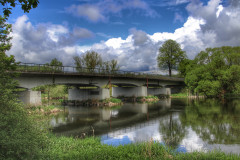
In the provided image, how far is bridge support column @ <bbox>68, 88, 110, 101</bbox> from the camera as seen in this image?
40.7 m

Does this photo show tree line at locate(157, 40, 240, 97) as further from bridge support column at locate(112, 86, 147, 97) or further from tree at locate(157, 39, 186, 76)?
bridge support column at locate(112, 86, 147, 97)

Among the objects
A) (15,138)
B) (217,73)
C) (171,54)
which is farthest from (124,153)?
(171,54)

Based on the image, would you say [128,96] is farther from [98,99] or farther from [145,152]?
[145,152]

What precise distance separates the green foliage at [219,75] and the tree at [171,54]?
14.1 meters

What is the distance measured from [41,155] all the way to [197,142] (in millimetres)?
9551

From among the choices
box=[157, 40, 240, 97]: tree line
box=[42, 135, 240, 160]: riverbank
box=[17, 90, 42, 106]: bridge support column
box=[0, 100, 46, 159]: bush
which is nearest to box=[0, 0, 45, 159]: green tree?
box=[0, 100, 46, 159]: bush

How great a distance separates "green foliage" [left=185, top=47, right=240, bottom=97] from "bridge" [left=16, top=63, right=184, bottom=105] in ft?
33.9

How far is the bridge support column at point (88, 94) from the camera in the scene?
4066 cm

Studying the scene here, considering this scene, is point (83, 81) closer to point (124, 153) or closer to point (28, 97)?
point (28, 97)

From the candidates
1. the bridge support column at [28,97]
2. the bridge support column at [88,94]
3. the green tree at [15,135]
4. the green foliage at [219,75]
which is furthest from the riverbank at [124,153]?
the green foliage at [219,75]

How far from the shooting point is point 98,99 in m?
40.0

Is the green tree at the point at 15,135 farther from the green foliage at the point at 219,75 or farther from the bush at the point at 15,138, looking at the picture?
the green foliage at the point at 219,75

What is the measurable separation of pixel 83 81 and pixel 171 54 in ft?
145

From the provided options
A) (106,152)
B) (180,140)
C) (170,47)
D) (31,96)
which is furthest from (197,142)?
(170,47)
